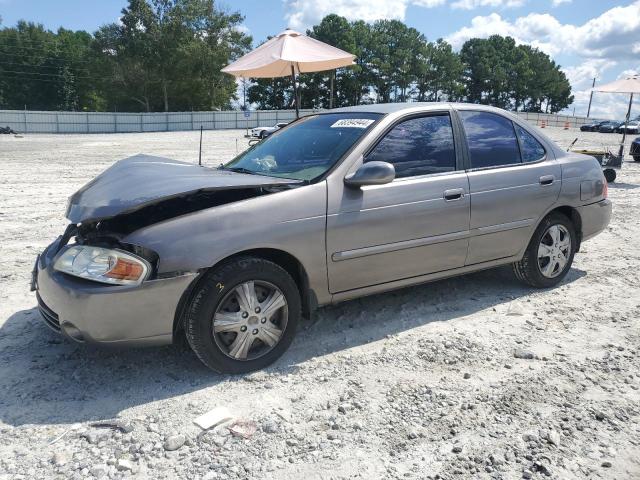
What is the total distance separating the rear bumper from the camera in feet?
16.5

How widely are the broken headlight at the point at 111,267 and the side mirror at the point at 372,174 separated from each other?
4.64 feet

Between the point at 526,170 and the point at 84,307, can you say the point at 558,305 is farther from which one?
the point at 84,307

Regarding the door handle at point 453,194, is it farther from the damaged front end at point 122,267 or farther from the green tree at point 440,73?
the green tree at point 440,73

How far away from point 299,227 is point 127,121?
152 ft

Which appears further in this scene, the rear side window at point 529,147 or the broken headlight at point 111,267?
the rear side window at point 529,147

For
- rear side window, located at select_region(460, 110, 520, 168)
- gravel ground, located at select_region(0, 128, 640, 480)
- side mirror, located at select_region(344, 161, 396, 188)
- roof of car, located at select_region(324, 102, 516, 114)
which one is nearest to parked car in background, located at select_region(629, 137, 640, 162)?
gravel ground, located at select_region(0, 128, 640, 480)

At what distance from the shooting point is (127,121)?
45.8 m

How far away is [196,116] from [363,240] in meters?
47.7

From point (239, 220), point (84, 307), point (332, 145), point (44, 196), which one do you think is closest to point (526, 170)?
point (332, 145)

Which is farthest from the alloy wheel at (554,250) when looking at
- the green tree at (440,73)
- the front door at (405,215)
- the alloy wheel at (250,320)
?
the green tree at (440,73)

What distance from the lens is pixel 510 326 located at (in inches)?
164

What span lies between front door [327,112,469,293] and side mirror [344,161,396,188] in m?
0.08

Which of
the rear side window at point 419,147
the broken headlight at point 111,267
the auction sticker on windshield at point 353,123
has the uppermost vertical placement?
the auction sticker on windshield at point 353,123

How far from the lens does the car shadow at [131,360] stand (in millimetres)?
3053
